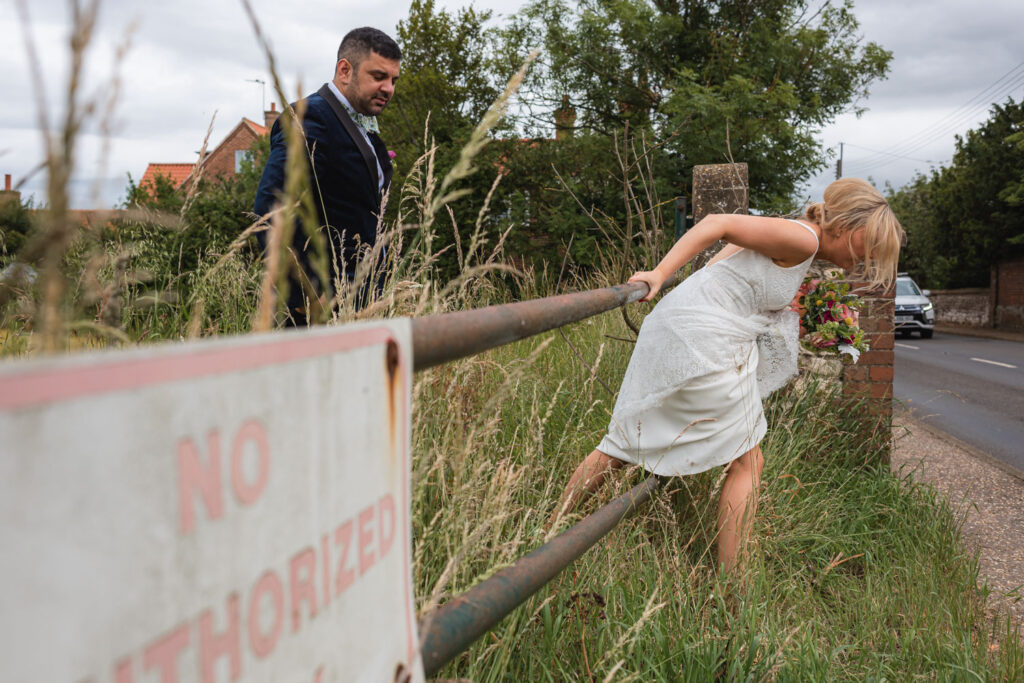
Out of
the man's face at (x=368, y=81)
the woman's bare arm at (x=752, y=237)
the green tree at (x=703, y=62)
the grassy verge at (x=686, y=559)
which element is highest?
the green tree at (x=703, y=62)

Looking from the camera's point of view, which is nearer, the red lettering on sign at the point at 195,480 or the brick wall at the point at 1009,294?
the red lettering on sign at the point at 195,480

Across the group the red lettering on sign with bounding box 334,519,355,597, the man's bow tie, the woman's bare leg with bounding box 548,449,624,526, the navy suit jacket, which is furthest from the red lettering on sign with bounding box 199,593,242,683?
the man's bow tie

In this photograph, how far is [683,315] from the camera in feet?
9.09

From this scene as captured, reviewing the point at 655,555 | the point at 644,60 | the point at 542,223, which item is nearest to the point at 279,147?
the point at 655,555

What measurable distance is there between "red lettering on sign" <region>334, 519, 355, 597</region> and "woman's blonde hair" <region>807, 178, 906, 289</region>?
8.54 ft

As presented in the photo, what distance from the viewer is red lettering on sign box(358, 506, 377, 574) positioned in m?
0.63

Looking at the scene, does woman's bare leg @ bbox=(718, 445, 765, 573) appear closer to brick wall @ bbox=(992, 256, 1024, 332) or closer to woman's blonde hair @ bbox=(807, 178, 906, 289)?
woman's blonde hair @ bbox=(807, 178, 906, 289)

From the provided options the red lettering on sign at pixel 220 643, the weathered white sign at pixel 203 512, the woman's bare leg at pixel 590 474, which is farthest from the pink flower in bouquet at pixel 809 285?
the red lettering on sign at pixel 220 643

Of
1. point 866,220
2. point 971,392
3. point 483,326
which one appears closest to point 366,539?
point 483,326

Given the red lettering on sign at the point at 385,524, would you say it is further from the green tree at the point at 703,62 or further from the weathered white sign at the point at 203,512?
the green tree at the point at 703,62

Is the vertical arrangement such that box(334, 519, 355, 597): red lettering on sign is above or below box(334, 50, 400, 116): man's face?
below

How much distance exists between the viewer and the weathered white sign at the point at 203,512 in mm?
338

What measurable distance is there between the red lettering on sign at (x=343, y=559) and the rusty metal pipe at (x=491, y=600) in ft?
0.85

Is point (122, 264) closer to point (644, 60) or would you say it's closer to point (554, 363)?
point (554, 363)
